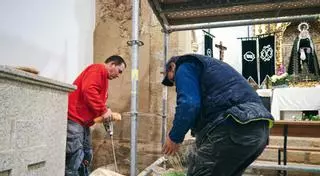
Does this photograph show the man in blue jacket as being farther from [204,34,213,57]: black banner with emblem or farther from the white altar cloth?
[204,34,213,57]: black banner with emblem

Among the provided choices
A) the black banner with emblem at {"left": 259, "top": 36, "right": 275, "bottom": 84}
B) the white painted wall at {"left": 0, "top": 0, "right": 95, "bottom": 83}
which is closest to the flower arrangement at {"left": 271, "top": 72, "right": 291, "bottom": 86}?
the black banner with emblem at {"left": 259, "top": 36, "right": 275, "bottom": 84}

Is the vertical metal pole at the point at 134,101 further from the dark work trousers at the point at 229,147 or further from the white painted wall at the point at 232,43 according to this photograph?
the white painted wall at the point at 232,43

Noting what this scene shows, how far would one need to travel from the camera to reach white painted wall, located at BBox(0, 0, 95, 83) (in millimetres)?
3176

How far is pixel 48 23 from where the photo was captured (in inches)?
151

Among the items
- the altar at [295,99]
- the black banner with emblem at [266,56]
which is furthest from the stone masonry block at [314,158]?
the black banner with emblem at [266,56]

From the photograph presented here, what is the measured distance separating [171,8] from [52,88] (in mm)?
2554

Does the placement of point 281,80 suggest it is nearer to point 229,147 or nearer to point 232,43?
point 232,43

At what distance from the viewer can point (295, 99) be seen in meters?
5.57

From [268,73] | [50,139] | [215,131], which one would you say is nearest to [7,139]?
[50,139]

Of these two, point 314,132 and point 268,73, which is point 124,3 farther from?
point 268,73

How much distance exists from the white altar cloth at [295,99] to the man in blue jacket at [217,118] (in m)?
3.78

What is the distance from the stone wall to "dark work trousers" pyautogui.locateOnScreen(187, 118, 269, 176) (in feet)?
2.80

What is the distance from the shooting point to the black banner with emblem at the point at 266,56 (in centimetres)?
837

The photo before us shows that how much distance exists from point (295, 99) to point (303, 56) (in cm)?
255
